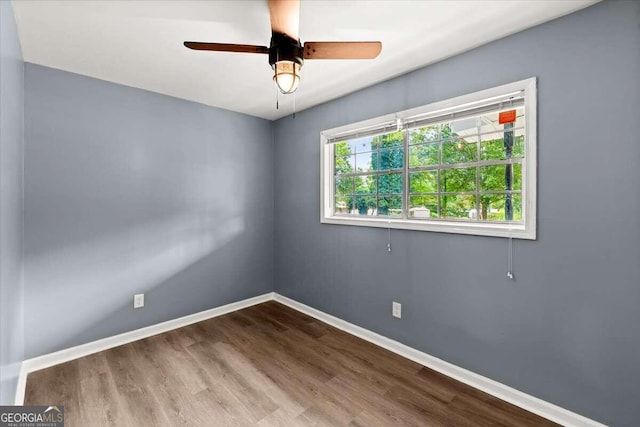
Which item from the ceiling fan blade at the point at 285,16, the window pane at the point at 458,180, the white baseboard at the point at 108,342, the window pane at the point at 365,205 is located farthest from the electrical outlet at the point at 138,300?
the window pane at the point at 458,180

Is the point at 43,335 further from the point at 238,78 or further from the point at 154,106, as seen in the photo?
the point at 238,78

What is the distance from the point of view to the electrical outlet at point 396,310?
104 inches

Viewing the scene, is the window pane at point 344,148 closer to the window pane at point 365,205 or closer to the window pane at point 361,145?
the window pane at point 361,145

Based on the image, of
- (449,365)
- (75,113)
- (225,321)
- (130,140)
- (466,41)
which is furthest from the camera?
(225,321)

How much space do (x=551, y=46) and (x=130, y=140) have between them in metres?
3.46

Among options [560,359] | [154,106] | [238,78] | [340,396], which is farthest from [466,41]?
[154,106]

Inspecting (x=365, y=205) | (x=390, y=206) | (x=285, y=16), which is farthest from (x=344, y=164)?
(x=285, y=16)

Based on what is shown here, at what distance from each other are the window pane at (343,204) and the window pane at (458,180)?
106cm

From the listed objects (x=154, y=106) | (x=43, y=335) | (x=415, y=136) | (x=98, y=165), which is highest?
(x=154, y=106)

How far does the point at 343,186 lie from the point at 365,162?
15.7 inches

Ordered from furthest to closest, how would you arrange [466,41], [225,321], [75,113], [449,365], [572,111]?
1. [225,321]
2. [75,113]
3. [449,365]
4. [466,41]
5. [572,111]

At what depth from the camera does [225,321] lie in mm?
3336

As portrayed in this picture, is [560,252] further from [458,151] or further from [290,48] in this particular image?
[290,48]

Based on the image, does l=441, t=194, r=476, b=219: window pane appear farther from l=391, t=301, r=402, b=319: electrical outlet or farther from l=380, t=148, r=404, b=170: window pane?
l=391, t=301, r=402, b=319: electrical outlet
